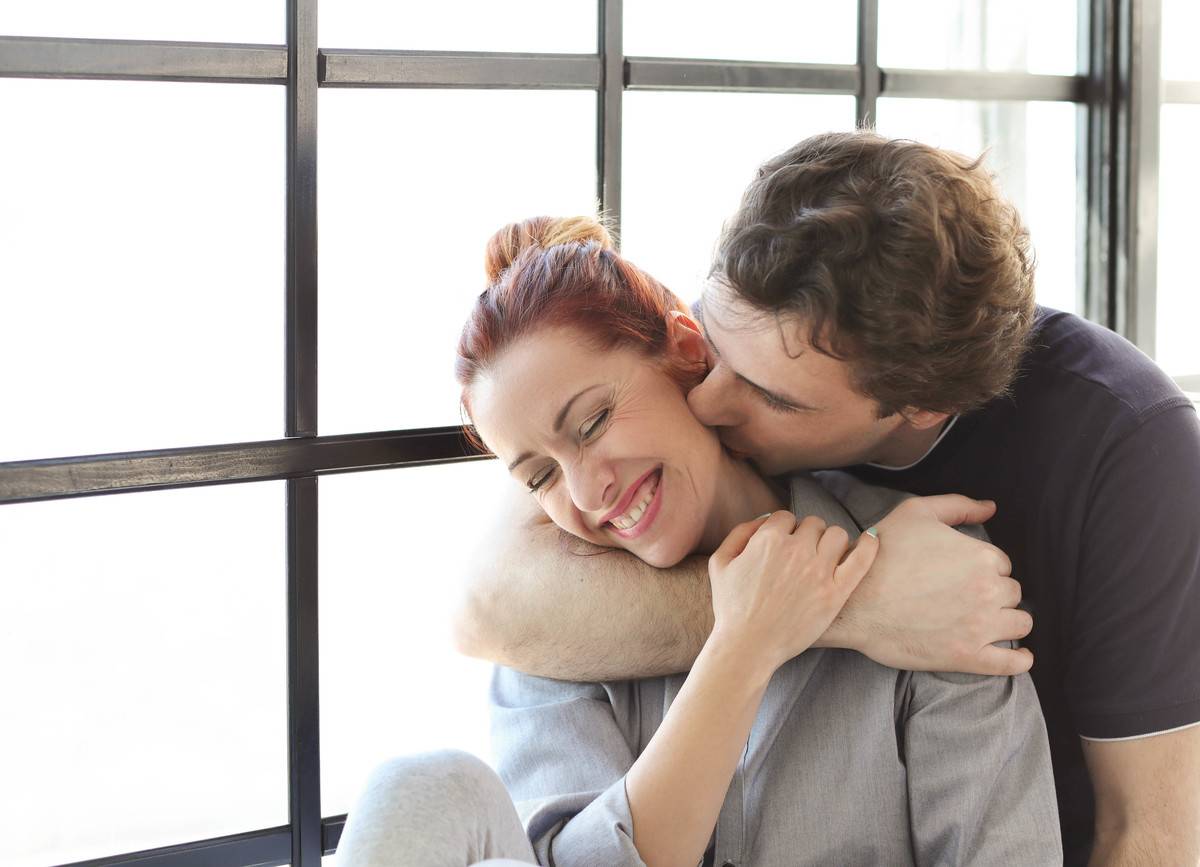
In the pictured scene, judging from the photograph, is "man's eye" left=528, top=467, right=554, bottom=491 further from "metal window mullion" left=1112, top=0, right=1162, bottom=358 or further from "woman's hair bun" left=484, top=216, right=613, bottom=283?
"metal window mullion" left=1112, top=0, right=1162, bottom=358

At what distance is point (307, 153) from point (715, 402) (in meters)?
0.75

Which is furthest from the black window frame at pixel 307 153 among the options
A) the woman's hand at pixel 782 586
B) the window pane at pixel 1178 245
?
the woman's hand at pixel 782 586

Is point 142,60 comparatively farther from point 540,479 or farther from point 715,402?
point 715,402

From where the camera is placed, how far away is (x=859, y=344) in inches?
59.3

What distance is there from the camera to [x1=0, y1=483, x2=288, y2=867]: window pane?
1.83 metres

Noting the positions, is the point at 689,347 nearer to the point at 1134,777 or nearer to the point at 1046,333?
the point at 1046,333

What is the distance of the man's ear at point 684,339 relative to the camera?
5.64 ft

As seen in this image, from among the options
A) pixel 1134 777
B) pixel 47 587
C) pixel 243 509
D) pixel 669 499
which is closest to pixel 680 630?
pixel 669 499

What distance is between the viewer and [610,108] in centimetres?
213

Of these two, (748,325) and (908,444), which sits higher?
(748,325)

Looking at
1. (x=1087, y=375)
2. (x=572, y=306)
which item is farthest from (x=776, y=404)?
(x=1087, y=375)

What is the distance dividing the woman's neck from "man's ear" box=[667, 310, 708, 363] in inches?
5.6

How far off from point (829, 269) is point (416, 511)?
3.15ft

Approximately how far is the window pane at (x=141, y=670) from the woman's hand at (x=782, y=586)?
2.70ft
